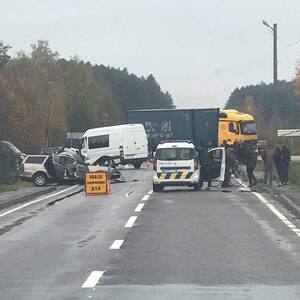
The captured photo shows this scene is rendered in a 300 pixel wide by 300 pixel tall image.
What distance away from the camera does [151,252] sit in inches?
520

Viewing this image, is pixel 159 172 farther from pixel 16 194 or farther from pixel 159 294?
pixel 159 294

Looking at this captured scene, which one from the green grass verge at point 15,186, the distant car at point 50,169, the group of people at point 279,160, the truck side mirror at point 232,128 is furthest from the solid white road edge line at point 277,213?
the truck side mirror at point 232,128

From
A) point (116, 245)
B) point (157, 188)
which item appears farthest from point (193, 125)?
point (116, 245)

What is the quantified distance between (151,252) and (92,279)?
108 inches

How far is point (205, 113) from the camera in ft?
161

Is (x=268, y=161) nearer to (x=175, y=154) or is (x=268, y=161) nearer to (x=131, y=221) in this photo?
(x=175, y=154)

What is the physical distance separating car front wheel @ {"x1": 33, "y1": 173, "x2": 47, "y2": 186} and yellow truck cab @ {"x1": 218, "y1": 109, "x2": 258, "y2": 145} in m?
17.3

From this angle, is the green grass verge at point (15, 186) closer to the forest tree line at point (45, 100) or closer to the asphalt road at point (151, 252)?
the asphalt road at point (151, 252)

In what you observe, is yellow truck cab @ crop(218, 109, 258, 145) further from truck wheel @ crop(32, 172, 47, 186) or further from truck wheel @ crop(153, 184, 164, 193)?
truck wheel @ crop(153, 184, 164, 193)

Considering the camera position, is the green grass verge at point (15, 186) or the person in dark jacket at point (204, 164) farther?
the green grass verge at point (15, 186)

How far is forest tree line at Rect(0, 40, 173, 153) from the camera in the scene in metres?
69.0

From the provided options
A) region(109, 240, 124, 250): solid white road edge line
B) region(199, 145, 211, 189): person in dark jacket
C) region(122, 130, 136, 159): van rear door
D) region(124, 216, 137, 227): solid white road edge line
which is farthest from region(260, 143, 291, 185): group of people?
region(122, 130, 136, 159): van rear door

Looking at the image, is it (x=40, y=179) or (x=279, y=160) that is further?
(x=40, y=179)

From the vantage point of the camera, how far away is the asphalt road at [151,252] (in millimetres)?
9844
